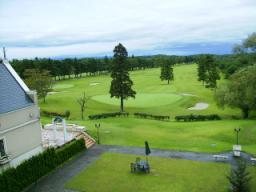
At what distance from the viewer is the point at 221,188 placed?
708 inches

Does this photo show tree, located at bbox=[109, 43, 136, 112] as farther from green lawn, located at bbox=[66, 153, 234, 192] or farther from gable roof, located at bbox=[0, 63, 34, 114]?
gable roof, located at bbox=[0, 63, 34, 114]

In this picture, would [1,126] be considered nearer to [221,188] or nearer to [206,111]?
[221,188]

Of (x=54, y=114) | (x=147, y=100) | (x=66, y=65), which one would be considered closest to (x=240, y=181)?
(x=54, y=114)

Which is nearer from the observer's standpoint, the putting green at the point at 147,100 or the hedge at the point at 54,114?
the hedge at the point at 54,114

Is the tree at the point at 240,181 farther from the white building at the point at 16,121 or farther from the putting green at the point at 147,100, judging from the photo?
the putting green at the point at 147,100

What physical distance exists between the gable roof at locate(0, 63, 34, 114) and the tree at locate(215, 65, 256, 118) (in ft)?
94.2

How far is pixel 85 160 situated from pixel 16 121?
683 cm

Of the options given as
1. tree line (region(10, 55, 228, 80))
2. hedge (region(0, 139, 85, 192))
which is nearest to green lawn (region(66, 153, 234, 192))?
hedge (region(0, 139, 85, 192))

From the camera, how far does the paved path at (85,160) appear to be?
1944 centimetres

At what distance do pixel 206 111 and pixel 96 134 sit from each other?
2496 centimetres

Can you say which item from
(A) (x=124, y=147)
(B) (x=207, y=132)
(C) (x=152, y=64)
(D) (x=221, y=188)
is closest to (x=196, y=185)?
(D) (x=221, y=188)

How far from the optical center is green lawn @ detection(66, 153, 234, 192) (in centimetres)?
1844

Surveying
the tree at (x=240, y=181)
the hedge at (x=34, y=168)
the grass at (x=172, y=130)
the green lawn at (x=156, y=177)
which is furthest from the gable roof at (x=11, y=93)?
the tree at (x=240, y=181)

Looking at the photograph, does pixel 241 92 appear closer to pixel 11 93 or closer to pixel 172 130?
pixel 172 130
